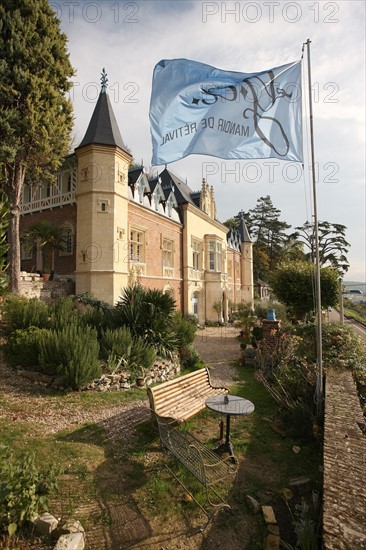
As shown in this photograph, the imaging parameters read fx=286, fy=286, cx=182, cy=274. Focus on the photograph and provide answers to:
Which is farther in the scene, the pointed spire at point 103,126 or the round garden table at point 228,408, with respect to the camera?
the pointed spire at point 103,126

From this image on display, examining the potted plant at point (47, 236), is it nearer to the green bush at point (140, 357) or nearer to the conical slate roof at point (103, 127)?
the conical slate roof at point (103, 127)

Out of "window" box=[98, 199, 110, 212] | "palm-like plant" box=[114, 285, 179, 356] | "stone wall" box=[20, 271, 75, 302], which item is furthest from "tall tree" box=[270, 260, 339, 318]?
"stone wall" box=[20, 271, 75, 302]

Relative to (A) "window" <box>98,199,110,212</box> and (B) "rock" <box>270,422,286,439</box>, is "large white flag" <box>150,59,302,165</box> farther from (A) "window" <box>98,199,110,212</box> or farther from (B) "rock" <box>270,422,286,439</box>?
(A) "window" <box>98,199,110,212</box>

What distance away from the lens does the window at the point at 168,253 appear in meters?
20.8

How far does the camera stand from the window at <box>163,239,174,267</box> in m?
20.8

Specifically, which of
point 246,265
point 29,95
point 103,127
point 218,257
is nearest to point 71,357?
point 29,95

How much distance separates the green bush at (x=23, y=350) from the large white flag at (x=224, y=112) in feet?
19.8

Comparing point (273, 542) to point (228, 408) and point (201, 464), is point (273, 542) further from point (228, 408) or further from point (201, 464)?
point (228, 408)

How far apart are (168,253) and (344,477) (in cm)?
1886

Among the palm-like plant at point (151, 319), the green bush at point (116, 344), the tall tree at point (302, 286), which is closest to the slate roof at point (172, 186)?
the tall tree at point (302, 286)

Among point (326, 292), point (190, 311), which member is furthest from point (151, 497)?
point (190, 311)

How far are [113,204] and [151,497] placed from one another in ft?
43.0

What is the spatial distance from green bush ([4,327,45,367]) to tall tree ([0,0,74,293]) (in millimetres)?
4862

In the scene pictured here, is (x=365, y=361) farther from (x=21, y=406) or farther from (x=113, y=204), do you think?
(x=113, y=204)
